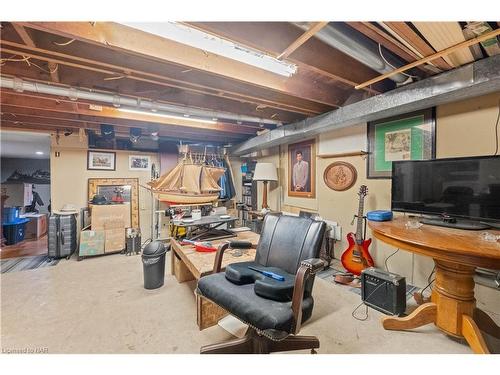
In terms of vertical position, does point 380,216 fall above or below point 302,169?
below

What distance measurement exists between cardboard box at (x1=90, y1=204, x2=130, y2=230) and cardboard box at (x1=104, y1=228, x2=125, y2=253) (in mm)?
97

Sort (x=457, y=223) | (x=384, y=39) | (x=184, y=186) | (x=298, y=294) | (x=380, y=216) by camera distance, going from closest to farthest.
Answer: (x=298, y=294), (x=384, y=39), (x=457, y=223), (x=380, y=216), (x=184, y=186)

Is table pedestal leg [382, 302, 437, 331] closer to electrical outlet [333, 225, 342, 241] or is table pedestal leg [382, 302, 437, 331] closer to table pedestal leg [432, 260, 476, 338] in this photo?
table pedestal leg [432, 260, 476, 338]

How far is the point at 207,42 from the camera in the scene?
165cm

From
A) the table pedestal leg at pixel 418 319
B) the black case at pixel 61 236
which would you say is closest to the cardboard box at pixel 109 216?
the black case at pixel 61 236

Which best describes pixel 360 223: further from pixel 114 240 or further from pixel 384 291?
pixel 114 240

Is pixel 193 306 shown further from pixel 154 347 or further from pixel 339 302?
pixel 339 302

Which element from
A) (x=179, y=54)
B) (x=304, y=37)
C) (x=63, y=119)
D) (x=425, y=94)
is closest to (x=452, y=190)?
(x=425, y=94)

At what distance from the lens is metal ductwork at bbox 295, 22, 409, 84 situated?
1365 millimetres

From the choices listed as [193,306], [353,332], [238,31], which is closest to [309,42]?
[238,31]

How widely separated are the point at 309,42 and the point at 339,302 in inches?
95.8

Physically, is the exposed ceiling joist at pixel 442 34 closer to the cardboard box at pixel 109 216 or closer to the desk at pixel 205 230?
the desk at pixel 205 230

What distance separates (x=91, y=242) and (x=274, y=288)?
3889 millimetres
